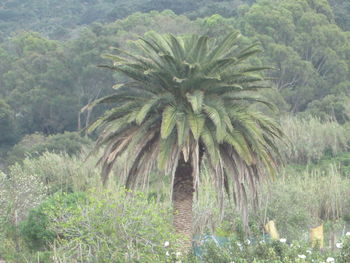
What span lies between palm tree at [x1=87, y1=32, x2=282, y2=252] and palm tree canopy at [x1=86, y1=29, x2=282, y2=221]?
3cm

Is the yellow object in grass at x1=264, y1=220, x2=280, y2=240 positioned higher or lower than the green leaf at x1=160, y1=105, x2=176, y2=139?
lower

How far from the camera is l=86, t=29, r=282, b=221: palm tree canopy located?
18.4 m

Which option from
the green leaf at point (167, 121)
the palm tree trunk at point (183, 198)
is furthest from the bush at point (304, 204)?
the green leaf at point (167, 121)

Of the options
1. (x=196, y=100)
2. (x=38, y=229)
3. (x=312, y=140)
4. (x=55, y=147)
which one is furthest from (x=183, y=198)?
(x=55, y=147)

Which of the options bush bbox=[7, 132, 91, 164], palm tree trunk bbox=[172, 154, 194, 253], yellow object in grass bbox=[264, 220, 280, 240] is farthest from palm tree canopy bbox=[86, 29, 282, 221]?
bush bbox=[7, 132, 91, 164]

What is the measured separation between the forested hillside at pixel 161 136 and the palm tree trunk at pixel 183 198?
614 millimetres

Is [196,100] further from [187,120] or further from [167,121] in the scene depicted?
[167,121]

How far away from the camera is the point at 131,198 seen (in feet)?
60.8

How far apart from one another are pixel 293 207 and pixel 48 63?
45420 millimetres

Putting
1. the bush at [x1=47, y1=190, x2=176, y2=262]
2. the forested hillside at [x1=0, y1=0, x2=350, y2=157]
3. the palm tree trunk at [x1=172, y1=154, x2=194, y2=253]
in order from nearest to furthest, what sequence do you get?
the bush at [x1=47, y1=190, x2=176, y2=262], the palm tree trunk at [x1=172, y1=154, x2=194, y2=253], the forested hillside at [x1=0, y1=0, x2=350, y2=157]

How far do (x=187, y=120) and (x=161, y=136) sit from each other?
967 millimetres

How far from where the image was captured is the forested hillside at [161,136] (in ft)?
58.0

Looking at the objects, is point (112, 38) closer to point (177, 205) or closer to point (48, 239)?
point (48, 239)

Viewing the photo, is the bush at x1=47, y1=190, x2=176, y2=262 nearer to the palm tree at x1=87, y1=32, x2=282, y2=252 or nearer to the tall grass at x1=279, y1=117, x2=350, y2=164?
the palm tree at x1=87, y1=32, x2=282, y2=252
